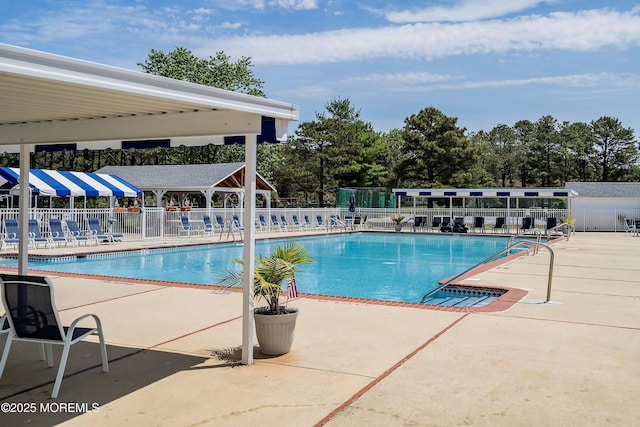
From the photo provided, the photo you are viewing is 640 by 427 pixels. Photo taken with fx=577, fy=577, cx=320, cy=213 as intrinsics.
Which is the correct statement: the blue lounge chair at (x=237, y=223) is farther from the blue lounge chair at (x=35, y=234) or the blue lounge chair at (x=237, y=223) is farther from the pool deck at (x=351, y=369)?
the pool deck at (x=351, y=369)

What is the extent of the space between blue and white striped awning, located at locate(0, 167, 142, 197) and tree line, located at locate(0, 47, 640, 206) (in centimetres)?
1798

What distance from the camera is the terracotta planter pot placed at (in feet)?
17.9

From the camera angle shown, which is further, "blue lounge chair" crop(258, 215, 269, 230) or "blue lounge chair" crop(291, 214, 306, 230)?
"blue lounge chair" crop(291, 214, 306, 230)

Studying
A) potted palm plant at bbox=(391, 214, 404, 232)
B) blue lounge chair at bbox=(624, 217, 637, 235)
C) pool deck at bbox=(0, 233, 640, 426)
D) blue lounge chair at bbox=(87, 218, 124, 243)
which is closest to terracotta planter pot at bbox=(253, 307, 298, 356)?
pool deck at bbox=(0, 233, 640, 426)

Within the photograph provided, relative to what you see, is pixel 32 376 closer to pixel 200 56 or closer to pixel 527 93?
pixel 200 56

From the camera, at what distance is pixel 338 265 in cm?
1662

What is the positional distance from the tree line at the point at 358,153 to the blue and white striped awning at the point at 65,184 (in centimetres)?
1798

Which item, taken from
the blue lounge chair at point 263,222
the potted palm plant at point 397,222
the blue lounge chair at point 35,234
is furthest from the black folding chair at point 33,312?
the potted palm plant at point 397,222

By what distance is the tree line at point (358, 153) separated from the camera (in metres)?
43.6

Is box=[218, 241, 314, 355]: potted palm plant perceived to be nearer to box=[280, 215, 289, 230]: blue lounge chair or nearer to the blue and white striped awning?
the blue and white striped awning

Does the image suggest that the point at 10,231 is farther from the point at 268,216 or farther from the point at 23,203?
the point at 268,216

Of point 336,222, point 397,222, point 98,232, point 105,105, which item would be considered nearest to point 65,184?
point 98,232

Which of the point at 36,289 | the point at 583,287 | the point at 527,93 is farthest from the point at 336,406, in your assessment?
the point at 527,93

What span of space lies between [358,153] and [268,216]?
2244 centimetres
